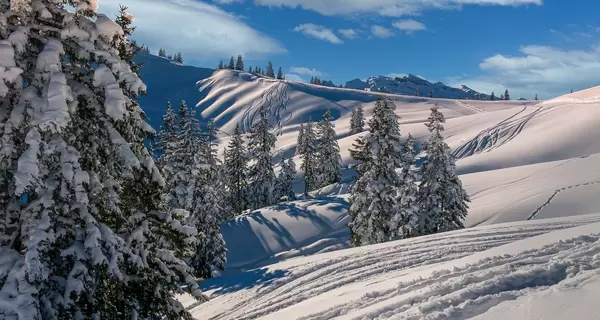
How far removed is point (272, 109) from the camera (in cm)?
17788

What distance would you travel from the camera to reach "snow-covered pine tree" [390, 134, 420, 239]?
2883 centimetres

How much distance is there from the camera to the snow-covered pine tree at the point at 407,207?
94.6 ft

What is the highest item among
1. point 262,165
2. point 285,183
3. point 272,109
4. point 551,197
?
point 272,109

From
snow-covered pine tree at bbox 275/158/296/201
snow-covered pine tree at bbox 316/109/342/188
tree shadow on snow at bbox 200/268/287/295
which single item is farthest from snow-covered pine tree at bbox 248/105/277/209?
tree shadow on snow at bbox 200/268/287/295

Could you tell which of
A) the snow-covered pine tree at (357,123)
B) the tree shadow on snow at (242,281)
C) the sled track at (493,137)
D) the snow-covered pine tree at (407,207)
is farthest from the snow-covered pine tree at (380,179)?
the snow-covered pine tree at (357,123)

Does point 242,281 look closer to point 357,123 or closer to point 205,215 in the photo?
point 205,215

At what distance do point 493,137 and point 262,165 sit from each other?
162 ft

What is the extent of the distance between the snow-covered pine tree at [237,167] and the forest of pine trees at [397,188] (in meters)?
28.2

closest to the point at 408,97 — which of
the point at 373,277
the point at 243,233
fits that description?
the point at 243,233

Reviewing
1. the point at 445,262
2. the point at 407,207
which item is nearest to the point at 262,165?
the point at 407,207

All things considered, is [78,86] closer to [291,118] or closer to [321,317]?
[321,317]

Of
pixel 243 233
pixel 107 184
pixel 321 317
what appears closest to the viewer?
pixel 107 184

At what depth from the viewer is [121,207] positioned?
25.7 ft

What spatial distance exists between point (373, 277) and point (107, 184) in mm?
7431
